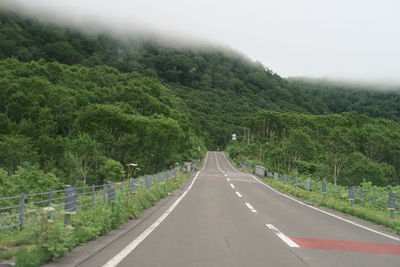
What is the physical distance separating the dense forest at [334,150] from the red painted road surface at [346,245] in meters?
38.1

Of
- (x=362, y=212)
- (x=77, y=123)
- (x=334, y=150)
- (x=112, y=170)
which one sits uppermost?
(x=77, y=123)

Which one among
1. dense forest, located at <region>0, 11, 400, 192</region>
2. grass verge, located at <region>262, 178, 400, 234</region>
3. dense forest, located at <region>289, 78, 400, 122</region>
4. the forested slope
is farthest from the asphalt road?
dense forest, located at <region>289, 78, 400, 122</region>

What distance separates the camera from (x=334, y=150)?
7025 cm

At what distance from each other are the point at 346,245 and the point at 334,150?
6586 centimetres

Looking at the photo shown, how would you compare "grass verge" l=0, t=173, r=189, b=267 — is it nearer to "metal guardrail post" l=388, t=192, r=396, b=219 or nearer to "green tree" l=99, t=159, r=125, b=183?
"metal guardrail post" l=388, t=192, r=396, b=219

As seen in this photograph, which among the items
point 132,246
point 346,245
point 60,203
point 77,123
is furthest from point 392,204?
point 77,123

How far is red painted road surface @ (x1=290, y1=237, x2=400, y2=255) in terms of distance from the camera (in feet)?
25.2

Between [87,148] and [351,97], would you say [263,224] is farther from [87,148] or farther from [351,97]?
[351,97]

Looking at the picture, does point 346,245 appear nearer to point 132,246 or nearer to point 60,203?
point 132,246

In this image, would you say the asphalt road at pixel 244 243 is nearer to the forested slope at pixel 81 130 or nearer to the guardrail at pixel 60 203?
the guardrail at pixel 60 203

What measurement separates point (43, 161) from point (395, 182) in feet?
206

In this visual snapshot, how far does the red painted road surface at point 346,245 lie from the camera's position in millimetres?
7695

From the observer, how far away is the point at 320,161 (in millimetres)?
68688

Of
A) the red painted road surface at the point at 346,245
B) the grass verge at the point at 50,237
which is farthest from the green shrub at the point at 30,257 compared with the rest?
the red painted road surface at the point at 346,245
